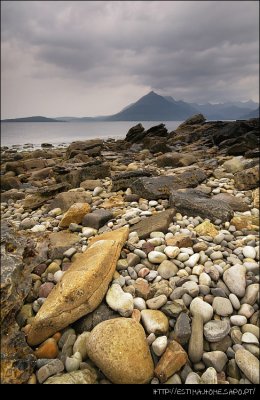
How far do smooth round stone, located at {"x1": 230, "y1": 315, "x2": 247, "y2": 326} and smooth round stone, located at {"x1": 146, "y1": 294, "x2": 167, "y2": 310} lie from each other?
2.21ft

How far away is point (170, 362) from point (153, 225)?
87.0 inches

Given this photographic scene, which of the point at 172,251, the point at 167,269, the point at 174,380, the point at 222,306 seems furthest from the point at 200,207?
the point at 174,380

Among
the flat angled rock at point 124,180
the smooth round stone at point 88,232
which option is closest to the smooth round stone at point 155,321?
the smooth round stone at point 88,232

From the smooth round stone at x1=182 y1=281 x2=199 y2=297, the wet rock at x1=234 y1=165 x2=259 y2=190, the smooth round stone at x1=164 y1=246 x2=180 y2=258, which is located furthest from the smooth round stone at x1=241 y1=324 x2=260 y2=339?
the wet rock at x1=234 y1=165 x2=259 y2=190

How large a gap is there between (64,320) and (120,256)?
1189 millimetres

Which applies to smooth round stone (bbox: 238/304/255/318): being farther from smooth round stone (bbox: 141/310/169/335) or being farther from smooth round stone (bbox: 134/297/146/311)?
smooth round stone (bbox: 134/297/146/311)

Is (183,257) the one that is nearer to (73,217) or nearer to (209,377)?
(209,377)

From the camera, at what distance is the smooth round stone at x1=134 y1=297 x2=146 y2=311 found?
2877 millimetres

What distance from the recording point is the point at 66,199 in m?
6.15

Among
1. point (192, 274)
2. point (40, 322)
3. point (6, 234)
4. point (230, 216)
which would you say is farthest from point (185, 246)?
point (6, 234)

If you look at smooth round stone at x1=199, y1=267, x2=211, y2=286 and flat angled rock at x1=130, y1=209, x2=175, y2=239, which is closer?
smooth round stone at x1=199, y1=267, x2=211, y2=286

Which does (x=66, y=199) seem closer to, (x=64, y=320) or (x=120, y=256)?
(x=120, y=256)

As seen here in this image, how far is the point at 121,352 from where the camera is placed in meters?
2.33

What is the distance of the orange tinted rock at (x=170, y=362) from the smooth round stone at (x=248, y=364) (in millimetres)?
456
